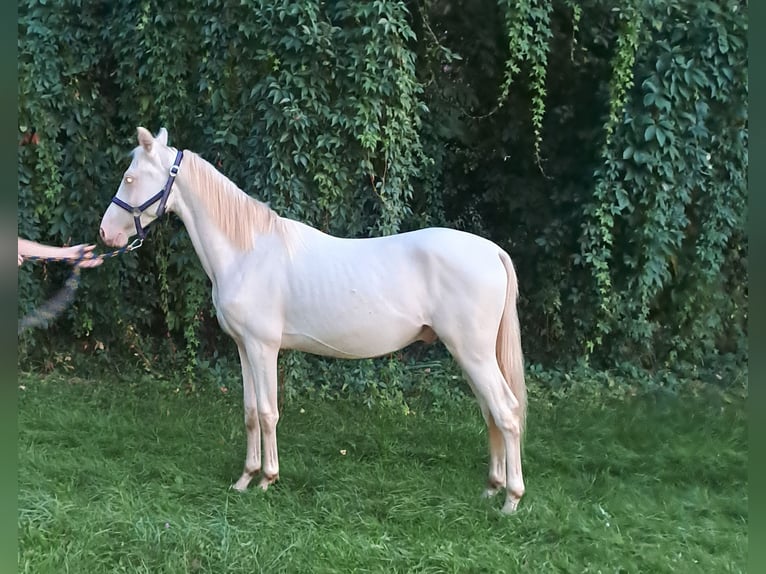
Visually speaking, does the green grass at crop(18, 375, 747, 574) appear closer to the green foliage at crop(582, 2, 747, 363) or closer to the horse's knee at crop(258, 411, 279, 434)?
the horse's knee at crop(258, 411, 279, 434)

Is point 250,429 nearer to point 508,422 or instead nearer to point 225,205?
point 225,205

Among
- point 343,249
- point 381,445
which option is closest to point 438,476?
point 381,445

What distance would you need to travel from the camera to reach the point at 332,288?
3.03 metres

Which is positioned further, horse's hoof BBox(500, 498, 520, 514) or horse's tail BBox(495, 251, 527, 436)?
horse's tail BBox(495, 251, 527, 436)

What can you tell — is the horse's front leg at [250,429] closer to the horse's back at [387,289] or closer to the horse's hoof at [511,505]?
the horse's back at [387,289]

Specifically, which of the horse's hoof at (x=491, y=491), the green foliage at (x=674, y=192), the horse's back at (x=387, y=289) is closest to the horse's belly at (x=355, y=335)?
the horse's back at (x=387, y=289)

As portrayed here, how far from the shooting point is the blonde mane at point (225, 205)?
3.10 m

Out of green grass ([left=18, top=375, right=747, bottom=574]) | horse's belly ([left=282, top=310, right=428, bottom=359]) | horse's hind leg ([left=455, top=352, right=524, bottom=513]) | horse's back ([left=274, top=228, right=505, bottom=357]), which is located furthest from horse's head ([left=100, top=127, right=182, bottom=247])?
horse's hind leg ([left=455, top=352, right=524, bottom=513])

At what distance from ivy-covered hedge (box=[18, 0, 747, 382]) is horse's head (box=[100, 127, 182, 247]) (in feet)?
3.55

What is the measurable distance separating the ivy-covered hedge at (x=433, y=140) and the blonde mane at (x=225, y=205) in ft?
3.16

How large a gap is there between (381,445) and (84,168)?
3.28m

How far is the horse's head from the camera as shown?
3031 mm

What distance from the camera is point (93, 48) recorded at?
4594mm

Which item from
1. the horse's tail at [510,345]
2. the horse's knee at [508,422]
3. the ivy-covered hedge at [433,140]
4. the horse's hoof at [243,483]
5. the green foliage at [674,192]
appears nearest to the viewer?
the horse's knee at [508,422]
